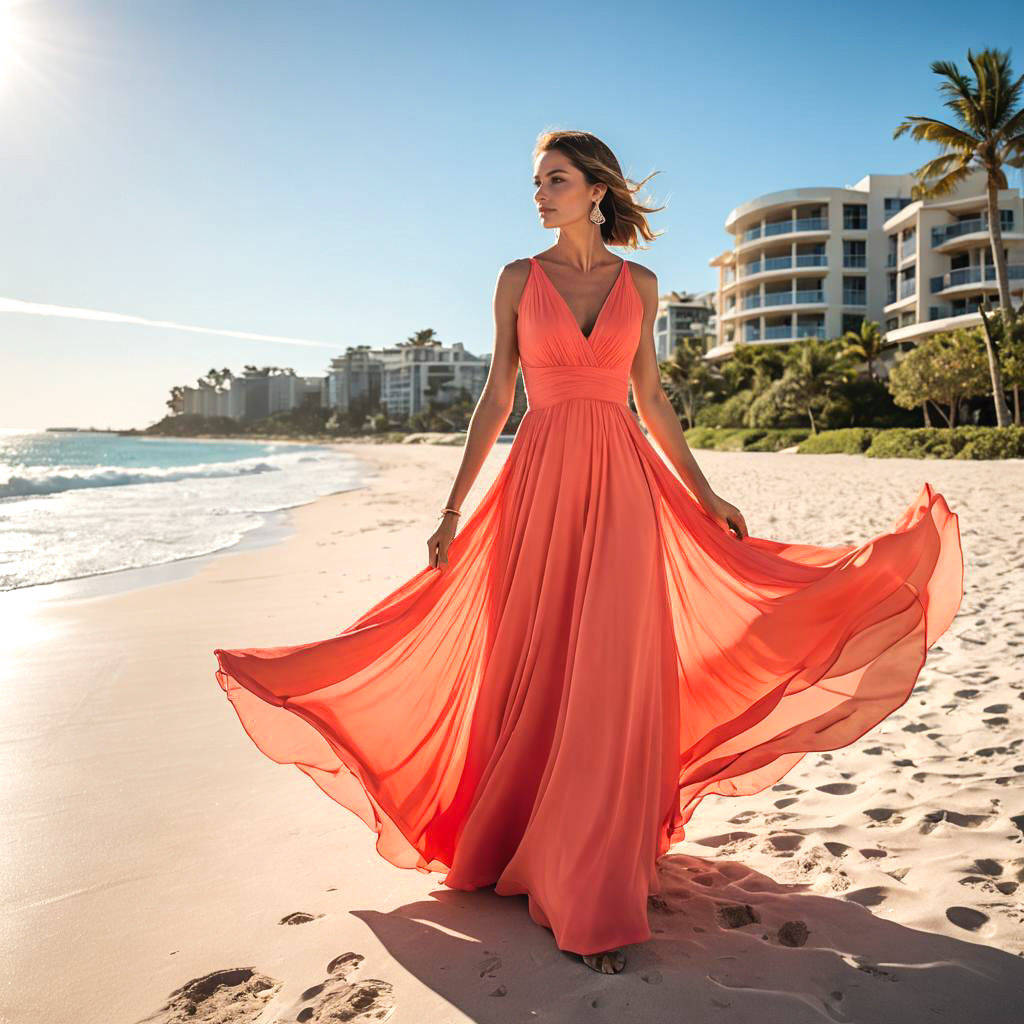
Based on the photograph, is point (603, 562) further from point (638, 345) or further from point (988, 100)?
point (988, 100)

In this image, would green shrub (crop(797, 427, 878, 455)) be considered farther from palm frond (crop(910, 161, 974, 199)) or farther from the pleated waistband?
the pleated waistband

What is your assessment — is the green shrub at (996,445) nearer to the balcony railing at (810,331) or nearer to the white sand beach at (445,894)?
the white sand beach at (445,894)

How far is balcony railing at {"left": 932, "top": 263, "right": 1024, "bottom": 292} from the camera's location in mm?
42094

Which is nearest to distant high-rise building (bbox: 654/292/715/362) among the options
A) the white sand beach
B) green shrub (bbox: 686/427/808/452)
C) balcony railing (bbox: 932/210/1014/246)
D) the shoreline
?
balcony railing (bbox: 932/210/1014/246)

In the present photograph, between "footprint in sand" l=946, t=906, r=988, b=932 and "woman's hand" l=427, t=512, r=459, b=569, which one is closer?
"footprint in sand" l=946, t=906, r=988, b=932

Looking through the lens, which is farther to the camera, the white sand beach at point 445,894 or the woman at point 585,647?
the woman at point 585,647

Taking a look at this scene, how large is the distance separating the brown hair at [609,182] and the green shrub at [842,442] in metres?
27.1

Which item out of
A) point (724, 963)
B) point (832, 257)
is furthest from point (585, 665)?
point (832, 257)

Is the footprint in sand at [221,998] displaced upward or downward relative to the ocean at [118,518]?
downward

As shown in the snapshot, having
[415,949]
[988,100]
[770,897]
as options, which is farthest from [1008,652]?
[988,100]

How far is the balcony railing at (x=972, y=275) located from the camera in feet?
138

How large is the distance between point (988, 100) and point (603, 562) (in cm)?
3093

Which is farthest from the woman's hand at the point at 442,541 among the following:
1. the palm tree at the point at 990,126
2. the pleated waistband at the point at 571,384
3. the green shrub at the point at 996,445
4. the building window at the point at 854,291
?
the building window at the point at 854,291

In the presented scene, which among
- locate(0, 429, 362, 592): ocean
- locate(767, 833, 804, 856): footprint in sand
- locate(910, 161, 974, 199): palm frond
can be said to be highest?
locate(910, 161, 974, 199): palm frond
